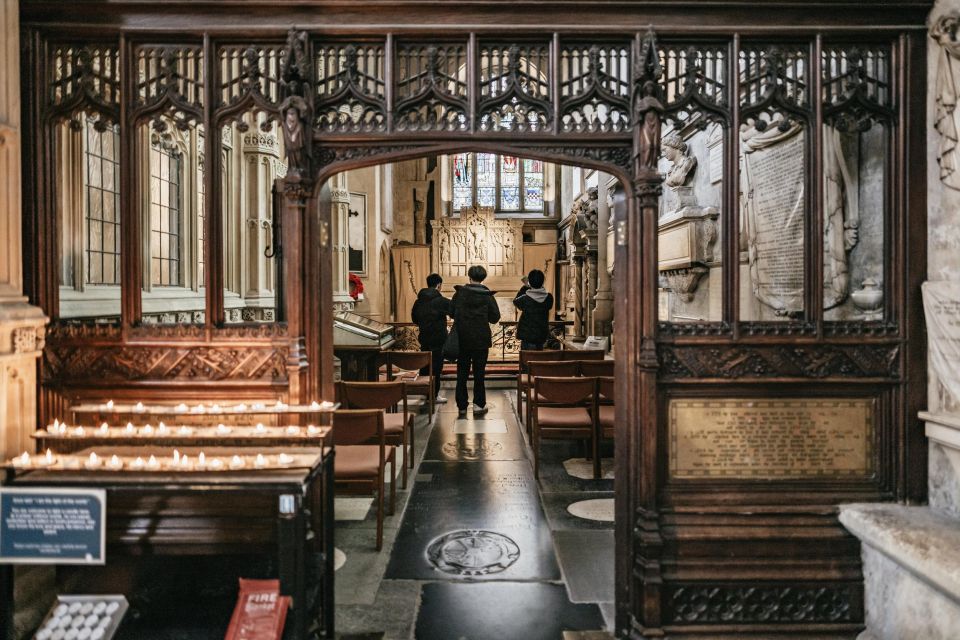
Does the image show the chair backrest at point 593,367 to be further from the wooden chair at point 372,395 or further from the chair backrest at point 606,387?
the wooden chair at point 372,395

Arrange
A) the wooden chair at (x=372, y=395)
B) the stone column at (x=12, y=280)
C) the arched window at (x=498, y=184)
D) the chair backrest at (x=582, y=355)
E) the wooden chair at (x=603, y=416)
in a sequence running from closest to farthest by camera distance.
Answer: the stone column at (x=12, y=280)
the wooden chair at (x=372, y=395)
the wooden chair at (x=603, y=416)
the chair backrest at (x=582, y=355)
the arched window at (x=498, y=184)

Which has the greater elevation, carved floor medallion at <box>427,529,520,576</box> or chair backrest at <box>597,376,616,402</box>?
chair backrest at <box>597,376,616,402</box>

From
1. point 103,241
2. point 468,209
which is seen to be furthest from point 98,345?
point 468,209

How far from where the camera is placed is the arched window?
16.3 m

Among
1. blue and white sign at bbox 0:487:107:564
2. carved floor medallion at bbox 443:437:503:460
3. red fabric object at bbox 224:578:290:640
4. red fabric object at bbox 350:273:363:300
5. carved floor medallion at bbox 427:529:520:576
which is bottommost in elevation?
carved floor medallion at bbox 427:529:520:576

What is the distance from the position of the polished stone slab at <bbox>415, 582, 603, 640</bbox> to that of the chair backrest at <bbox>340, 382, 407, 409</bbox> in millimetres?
1588

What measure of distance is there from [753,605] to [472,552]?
1513 mm

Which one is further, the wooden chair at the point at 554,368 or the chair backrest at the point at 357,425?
the wooden chair at the point at 554,368

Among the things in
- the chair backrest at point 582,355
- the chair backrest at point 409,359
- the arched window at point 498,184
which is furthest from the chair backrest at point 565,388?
the arched window at point 498,184

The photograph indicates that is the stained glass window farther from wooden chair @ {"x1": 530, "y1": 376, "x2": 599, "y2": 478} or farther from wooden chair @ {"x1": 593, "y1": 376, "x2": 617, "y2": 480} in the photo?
wooden chair @ {"x1": 593, "y1": 376, "x2": 617, "y2": 480}

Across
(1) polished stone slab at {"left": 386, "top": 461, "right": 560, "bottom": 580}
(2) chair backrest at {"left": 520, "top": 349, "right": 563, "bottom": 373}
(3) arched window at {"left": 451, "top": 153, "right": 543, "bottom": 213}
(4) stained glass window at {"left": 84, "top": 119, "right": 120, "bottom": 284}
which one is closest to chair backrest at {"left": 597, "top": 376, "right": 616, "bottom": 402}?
(1) polished stone slab at {"left": 386, "top": 461, "right": 560, "bottom": 580}

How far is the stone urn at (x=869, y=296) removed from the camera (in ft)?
9.99

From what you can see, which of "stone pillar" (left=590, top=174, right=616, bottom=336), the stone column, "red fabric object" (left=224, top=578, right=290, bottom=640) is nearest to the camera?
"red fabric object" (left=224, top=578, right=290, bottom=640)

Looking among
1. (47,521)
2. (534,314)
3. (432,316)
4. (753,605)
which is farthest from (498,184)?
(47,521)
